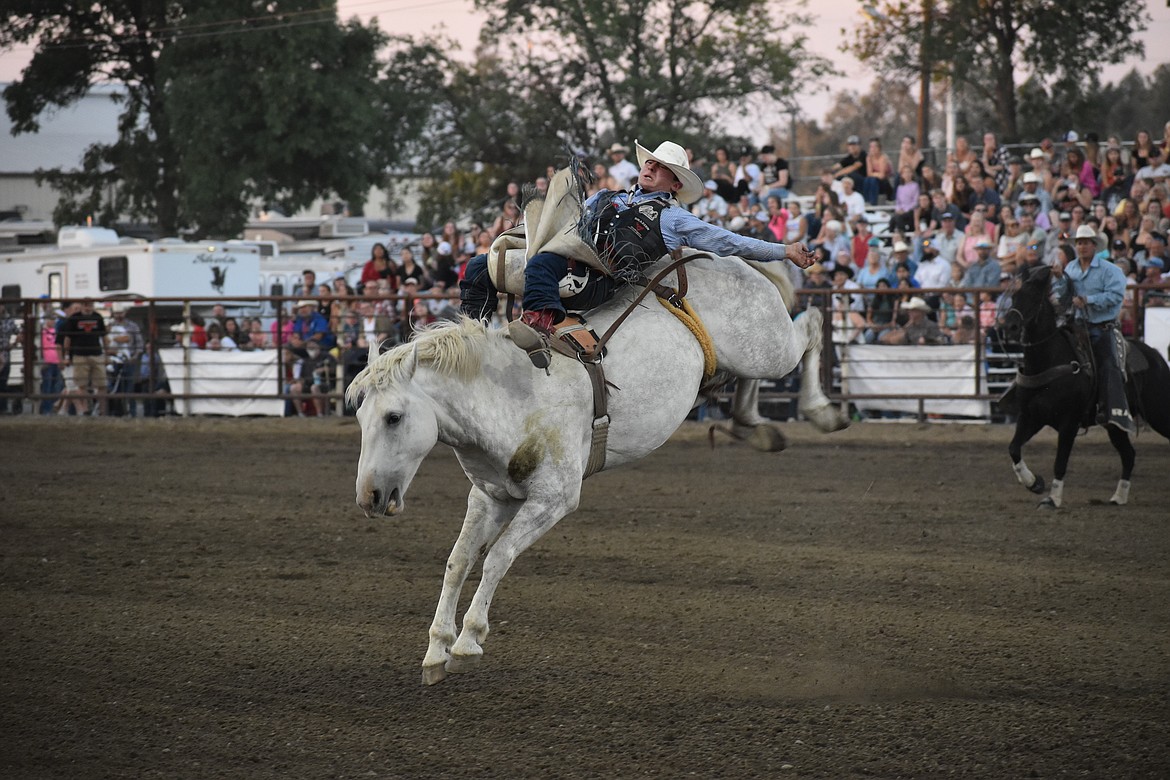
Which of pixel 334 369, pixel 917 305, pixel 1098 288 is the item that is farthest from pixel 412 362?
pixel 334 369

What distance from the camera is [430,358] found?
15.7 feet

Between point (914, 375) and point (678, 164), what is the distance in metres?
8.62

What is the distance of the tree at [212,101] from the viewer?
29.1 meters

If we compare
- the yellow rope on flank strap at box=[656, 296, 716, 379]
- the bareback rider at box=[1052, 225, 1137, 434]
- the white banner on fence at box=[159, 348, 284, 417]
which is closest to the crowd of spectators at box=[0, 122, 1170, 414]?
the white banner on fence at box=[159, 348, 284, 417]

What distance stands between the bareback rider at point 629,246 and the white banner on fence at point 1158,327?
8.29 m

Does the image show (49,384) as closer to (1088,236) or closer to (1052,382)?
(1052,382)

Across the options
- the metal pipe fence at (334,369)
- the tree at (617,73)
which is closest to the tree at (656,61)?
the tree at (617,73)

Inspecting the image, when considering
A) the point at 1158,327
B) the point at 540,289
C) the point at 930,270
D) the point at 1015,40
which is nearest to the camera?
the point at 540,289

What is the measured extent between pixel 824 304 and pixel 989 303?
1.73m

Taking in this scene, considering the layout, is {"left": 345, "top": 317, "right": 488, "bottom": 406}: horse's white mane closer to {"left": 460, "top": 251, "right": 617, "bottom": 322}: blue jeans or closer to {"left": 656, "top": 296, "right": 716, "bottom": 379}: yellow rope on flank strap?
{"left": 460, "top": 251, "right": 617, "bottom": 322}: blue jeans

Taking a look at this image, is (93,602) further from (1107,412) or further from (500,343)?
(1107,412)

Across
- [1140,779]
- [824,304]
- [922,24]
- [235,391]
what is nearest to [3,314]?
[235,391]

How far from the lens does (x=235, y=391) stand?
50.1 ft

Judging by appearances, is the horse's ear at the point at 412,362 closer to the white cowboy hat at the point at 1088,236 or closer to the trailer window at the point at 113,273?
the white cowboy hat at the point at 1088,236
